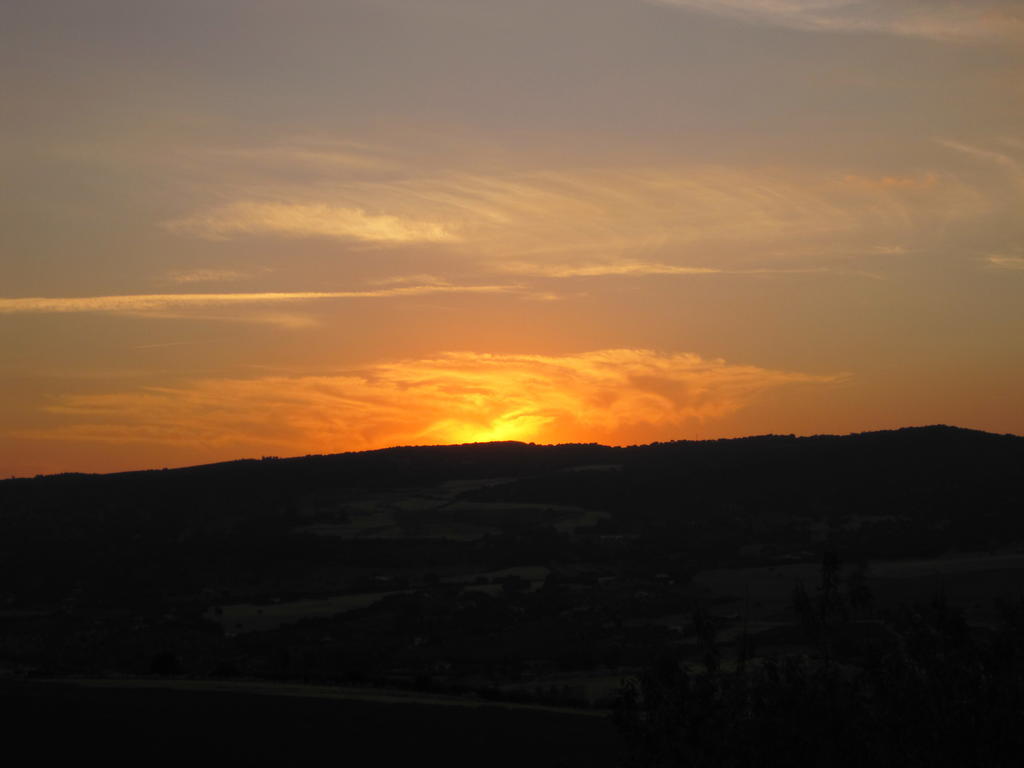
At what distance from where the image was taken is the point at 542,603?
7369 cm

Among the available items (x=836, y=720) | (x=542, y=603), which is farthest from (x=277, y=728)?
(x=542, y=603)

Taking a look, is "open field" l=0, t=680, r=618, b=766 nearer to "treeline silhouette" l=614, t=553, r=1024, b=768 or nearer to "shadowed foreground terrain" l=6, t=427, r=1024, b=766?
"shadowed foreground terrain" l=6, t=427, r=1024, b=766

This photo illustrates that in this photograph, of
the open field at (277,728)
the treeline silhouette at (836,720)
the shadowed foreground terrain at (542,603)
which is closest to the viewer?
the treeline silhouette at (836,720)

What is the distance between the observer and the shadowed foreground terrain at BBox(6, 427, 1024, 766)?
22922mm

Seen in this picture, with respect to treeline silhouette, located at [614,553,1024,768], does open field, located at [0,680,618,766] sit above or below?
below

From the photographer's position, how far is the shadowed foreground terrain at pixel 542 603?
22.9m

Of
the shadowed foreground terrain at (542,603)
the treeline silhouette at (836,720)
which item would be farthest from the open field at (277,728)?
the treeline silhouette at (836,720)

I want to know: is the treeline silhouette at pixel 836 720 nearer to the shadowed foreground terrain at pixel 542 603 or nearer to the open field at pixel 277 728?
the shadowed foreground terrain at pixel 542 603

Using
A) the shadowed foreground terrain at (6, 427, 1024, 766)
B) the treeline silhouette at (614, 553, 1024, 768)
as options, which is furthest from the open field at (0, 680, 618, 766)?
the treeline silhouette at (614, 553, 1024, 768)

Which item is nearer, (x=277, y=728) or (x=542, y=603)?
(x=277, y=728)

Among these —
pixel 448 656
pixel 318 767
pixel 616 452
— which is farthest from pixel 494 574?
pixel 318 767

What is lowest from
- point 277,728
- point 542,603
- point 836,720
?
point 277,728

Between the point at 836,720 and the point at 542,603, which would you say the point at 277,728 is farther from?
the point at 542,603

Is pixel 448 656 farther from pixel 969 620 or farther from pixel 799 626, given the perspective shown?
pixel 969 620
